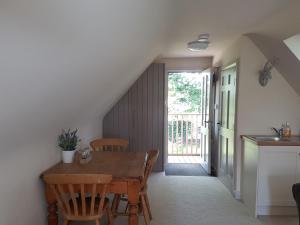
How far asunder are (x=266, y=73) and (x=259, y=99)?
13.7 inches

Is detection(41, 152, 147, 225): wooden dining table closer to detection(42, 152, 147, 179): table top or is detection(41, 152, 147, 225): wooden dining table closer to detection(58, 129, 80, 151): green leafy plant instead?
detection(42, 152, 147, 179): table top

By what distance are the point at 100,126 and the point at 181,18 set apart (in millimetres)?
2556

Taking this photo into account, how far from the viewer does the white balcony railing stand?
585 cm

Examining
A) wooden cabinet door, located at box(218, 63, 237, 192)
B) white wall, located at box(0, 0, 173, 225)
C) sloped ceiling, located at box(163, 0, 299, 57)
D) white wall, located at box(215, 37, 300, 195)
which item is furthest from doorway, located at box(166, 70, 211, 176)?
white wall, located at box(0, 0, 173, 225)

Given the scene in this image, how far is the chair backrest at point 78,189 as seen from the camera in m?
1.79

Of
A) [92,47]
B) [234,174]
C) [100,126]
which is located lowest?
[234,174]

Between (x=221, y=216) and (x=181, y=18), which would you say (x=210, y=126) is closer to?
(x=221, y=216)

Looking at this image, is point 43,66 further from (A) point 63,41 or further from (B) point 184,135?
(B) point 184,135

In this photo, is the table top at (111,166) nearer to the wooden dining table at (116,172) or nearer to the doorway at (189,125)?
the wooden dining table at (116,172)

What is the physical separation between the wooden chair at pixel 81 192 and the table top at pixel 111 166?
19 centimetres

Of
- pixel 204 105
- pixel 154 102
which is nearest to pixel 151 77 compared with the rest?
pixel 154 102

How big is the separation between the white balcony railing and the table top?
3.08 meters

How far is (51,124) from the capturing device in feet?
6.45

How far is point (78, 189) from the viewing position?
6.73 ft
